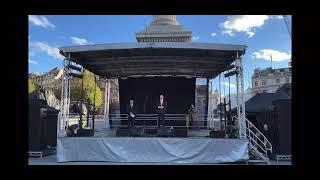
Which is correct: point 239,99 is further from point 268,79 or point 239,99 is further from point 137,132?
point 268,79

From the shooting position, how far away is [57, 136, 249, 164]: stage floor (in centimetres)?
1121

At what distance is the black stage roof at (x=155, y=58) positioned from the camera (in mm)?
11820

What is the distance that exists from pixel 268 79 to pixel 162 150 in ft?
236

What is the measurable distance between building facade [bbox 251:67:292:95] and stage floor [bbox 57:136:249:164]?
2628 inches

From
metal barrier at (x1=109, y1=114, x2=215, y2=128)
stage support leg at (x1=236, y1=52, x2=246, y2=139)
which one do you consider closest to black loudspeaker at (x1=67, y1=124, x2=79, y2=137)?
metal barrier at (x1=109, y1=114, x2=215, y2=128)

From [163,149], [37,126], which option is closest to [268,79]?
[37,126]

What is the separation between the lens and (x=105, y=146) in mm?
11344

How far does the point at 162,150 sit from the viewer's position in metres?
11.2

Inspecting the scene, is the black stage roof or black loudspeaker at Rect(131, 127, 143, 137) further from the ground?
the black stage roof

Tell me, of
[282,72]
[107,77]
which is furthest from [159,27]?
[107,77]

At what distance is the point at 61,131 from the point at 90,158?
1.43 m

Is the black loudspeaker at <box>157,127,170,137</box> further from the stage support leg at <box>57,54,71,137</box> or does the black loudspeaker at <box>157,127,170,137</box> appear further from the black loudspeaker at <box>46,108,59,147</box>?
the black loudspeaker at <box>46,108,59,147</box>

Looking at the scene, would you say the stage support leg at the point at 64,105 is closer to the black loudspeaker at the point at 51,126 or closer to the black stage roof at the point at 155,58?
the black stage roof at the point at 155,58
